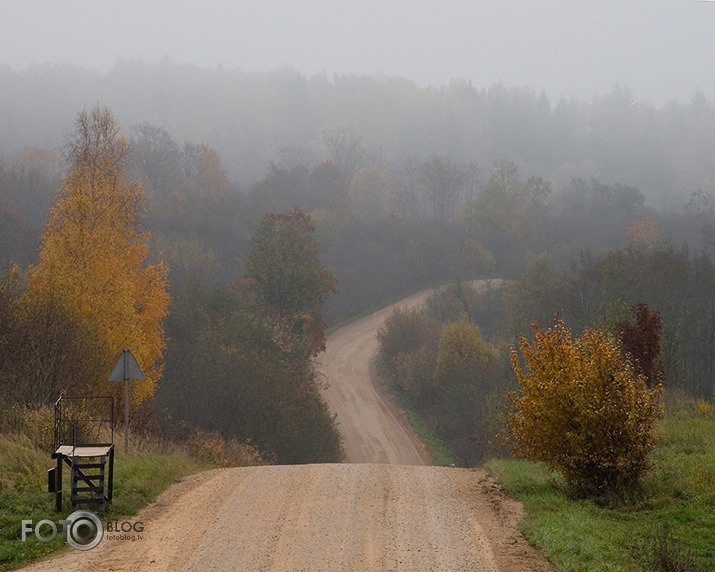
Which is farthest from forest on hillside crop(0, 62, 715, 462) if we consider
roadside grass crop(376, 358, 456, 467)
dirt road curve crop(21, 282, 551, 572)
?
dirt road curve crop(21, 282, 551, 572)

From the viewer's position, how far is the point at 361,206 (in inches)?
4855

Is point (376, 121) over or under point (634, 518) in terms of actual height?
over

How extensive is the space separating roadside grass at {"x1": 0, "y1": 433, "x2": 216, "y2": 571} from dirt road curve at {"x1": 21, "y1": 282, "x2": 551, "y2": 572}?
1.20ft

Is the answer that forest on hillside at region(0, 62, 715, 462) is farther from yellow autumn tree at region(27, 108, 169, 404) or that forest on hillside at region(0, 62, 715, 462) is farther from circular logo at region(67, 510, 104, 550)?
circular logo at region(67, 510, 104, 550)

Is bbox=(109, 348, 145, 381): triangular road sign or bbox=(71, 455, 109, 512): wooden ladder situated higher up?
bbox=(109, 348, 145, 381): triangular road sign

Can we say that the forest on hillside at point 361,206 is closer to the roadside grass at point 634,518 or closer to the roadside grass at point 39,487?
the roadside grass at point 39,487

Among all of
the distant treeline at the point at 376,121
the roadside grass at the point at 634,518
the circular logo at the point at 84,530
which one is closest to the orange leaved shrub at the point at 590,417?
the roadside grass at the point at 634,518

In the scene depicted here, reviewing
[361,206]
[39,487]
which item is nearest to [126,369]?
[39,487]

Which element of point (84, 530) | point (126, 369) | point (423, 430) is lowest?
point (423, 430)

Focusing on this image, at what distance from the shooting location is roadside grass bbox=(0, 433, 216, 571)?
35.4 ft

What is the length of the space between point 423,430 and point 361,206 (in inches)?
3194

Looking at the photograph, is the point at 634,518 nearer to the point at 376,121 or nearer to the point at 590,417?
the point at 590,417

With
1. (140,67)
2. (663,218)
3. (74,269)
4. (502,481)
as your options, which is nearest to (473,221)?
(663,218)

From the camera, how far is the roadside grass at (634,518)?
999 centimetres
